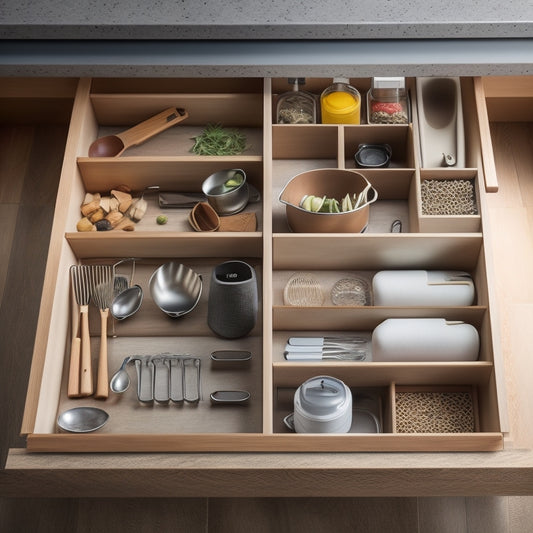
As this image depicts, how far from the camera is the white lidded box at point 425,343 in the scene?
2389 mm

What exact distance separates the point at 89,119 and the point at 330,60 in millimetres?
913

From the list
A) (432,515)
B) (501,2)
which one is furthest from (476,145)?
(432,515)

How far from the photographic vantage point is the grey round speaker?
2.39m

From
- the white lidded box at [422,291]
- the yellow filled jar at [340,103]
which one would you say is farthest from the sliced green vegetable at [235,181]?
the white lidded box at [422,291]

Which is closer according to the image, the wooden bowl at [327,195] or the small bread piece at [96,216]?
the wooden bowl at [327,195]

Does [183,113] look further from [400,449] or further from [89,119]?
[400,449]

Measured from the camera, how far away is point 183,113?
2904 millimetres

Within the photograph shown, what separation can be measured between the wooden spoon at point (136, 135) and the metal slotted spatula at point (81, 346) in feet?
1.64

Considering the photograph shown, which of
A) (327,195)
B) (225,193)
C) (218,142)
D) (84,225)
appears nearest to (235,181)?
(225,193)

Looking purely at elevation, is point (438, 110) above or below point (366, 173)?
above

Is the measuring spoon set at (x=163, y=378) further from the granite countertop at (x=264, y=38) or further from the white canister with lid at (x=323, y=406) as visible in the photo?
the granite countertop at (x=264, y=38)

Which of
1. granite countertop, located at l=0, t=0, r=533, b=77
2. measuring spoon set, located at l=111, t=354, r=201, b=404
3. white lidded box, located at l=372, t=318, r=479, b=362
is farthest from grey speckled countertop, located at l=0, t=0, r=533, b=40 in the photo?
measuring spoon set, located at l=111, t=354, r=201, b=404

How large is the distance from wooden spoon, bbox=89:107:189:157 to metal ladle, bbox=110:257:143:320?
1.70 ft

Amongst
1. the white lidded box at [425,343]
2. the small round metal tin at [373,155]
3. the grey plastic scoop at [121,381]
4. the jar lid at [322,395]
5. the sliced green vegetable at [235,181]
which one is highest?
the small round metal tin at [373,155]
